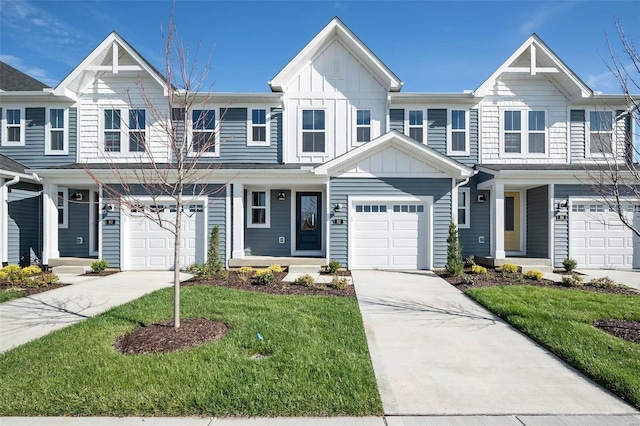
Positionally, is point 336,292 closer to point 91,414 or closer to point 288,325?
point 288,325

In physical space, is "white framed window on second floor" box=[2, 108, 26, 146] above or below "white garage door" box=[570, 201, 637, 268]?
above

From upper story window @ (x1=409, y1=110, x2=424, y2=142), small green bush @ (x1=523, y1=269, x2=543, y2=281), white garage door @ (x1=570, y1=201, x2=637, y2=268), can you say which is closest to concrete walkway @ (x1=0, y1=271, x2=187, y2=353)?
upper story window @ (x1=409, y1=110, x2=424, y2=142)

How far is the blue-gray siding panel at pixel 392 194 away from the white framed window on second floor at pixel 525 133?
4102 millimetres

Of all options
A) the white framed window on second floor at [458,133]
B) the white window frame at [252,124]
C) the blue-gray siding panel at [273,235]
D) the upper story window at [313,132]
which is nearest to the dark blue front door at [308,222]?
the blue-gray siding panel at [273,235]

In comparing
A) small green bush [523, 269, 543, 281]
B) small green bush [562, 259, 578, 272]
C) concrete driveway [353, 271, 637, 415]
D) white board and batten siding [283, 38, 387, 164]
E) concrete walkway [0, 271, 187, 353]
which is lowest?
concrete driveway [353, 271, 637, 415]

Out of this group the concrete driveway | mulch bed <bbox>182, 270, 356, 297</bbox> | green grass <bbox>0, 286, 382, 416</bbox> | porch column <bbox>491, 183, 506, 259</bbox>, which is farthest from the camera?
porch column <bbox>491, 183, 506, 259</bbox>

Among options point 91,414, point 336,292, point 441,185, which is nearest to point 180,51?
point 91,414

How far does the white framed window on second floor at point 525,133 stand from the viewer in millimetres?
12820

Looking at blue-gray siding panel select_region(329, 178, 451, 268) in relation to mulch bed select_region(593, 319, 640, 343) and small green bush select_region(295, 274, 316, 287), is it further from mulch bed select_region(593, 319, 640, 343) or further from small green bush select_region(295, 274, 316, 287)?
mulch bed select_region(593, 319, 640, 343)

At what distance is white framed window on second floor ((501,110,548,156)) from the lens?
12.8 meters

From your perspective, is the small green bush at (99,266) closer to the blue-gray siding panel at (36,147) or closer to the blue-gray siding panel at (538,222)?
the blue-gray siding panel at (36,147)

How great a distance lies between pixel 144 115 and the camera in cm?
1244

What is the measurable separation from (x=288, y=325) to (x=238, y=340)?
91 cm

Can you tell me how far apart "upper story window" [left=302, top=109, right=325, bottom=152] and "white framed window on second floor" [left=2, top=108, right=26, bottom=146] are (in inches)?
418
